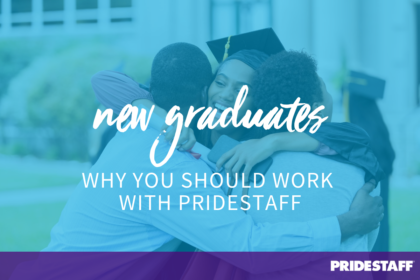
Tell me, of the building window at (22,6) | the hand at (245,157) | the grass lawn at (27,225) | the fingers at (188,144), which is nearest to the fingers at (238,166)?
the hand at (245,157)

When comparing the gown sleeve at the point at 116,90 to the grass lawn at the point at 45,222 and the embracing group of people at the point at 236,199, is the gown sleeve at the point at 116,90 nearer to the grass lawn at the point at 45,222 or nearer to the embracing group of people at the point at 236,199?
the embracing group of people at the point at 236,199

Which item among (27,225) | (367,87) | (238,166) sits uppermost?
(367,87)

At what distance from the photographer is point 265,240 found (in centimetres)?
172

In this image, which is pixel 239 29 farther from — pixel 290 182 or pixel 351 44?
pixel 290 182

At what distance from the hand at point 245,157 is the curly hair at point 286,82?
172 millimetres

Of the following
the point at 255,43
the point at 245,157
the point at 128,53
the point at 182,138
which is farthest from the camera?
the point at 128,53

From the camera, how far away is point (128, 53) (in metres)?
14.0

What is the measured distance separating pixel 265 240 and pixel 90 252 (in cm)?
77

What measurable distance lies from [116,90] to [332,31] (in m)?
11.0

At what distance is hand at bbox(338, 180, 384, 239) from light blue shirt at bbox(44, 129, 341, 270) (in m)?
0.05

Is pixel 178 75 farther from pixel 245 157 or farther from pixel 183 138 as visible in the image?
pixel 245 157

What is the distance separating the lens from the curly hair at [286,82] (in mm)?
1877

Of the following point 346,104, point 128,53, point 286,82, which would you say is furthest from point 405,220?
point 128,53

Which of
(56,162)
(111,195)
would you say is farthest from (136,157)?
(56,162)
